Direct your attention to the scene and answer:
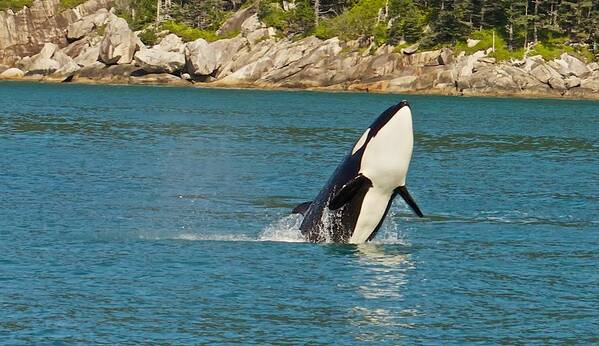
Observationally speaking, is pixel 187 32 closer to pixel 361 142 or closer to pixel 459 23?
pixel 459 23

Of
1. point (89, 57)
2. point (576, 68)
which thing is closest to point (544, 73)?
point (576, 68)

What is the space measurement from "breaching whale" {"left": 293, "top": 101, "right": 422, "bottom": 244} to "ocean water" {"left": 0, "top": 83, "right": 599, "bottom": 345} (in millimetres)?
712

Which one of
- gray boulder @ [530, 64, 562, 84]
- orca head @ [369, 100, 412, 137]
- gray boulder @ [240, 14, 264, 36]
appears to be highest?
orca head @ [369, 100, 412, 137]

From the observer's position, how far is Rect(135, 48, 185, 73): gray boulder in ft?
505

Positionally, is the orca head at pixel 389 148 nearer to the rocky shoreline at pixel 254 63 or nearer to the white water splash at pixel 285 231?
the white water splash at pixel 285 231

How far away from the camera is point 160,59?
154375mm

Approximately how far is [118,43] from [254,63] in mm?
19517

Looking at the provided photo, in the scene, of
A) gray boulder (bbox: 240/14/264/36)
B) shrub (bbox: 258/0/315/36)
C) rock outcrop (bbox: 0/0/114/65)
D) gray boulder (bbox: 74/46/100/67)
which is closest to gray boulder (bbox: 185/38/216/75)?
gray boulder (bbox: 240/14/264/36)

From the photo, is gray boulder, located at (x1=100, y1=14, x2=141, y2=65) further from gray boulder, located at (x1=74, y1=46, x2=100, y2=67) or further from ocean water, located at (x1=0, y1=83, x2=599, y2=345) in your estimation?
ocean water, located at (x1=0, y1=83, x2=599, y2=345)

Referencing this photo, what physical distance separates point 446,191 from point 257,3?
129m

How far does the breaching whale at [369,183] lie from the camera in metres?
23.5

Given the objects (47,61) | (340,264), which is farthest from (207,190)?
(47,61)

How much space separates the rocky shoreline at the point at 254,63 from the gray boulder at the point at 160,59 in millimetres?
130

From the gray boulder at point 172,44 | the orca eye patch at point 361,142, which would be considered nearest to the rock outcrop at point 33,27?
the gray boulder at point 172,44
